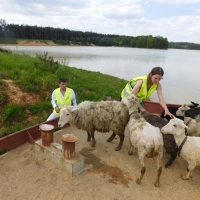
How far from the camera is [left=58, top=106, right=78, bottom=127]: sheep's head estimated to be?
444cm

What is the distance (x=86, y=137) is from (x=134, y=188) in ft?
7.45

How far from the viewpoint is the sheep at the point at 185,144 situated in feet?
11.9

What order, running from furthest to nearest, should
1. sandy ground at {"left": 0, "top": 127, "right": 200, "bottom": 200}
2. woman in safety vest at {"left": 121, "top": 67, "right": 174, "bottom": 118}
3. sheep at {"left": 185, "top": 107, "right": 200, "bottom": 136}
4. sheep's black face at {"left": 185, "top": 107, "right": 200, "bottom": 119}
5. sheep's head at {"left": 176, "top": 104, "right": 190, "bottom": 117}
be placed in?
1. sheep's head at {"left": 176, "top": 104, "right": 190, "bottom": 117}
2. sheep's black face at {"left": 185, "top": 107, "right": 200, "bottom": 119}
3. sheep at {"left": 185, "top": 107, "right": 200, "bottom": 136}
4. woman in safety vest at {"left": 121, "top": 67, "right": 174, "bottom": 118}
5. sandy ground at {"left": 0, "top": 127, "right": 200, "bottom": 200}

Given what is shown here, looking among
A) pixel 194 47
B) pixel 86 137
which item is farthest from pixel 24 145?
pixel 194 47

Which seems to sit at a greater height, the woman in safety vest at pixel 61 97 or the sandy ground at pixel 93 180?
the woman in safety vest at pixel 61 97

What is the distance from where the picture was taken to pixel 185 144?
3736mm

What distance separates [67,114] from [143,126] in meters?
1.90

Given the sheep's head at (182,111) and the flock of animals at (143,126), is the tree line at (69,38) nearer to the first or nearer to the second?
the flock of animals at (143,126)

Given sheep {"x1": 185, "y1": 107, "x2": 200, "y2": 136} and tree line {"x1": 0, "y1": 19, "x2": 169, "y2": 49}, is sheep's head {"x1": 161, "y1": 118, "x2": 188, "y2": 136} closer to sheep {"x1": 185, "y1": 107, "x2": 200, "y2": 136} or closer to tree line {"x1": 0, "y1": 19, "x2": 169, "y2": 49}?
sheep {"x1": 185, "y1": 107, "x2": 200, "y2": 136}

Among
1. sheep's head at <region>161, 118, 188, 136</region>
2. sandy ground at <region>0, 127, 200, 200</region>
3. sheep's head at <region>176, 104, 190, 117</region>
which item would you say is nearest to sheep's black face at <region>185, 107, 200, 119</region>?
sheep's head at <region>176, 104, 190, 117</region>

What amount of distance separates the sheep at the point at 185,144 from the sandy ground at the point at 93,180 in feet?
1.54

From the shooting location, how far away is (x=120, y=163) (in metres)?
4.24

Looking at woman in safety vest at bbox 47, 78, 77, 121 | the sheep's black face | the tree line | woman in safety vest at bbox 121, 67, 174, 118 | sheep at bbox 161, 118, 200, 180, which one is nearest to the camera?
sheep at bbox 161, 118, 200, 180

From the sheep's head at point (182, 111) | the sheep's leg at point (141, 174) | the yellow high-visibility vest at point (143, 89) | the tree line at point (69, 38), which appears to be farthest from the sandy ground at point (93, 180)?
the tree line at point (69, 38)
